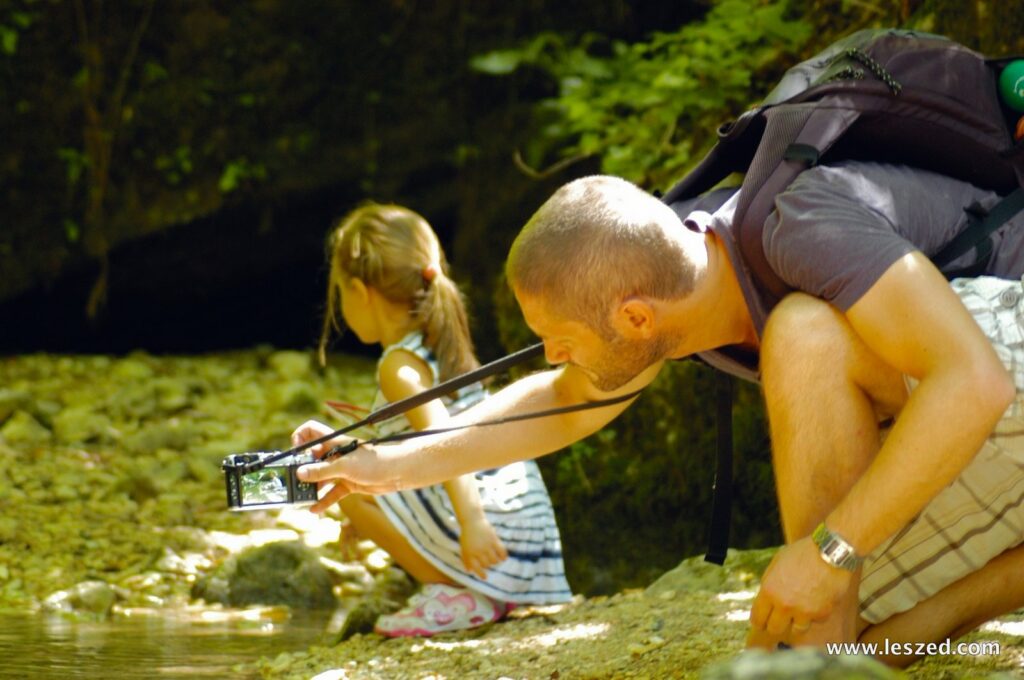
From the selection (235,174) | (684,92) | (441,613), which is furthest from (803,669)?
(235,174)

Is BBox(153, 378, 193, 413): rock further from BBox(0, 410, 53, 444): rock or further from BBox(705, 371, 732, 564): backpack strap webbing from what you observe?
BBox(705, 371, 732, 564): backpack strap webbing

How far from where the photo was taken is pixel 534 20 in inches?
272

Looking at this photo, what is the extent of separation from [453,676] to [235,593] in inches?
64.1

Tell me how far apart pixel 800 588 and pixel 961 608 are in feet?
1.72

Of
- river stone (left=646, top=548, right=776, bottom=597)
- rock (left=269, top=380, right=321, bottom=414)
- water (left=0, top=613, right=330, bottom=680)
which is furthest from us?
rock (left=269, top=380, right=321, bottom=414)

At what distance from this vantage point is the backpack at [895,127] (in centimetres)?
238

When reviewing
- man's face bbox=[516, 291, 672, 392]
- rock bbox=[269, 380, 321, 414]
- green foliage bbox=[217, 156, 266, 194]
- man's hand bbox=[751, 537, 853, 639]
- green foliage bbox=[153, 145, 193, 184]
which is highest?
green foliage bbox=[153, 145, 193, 184]

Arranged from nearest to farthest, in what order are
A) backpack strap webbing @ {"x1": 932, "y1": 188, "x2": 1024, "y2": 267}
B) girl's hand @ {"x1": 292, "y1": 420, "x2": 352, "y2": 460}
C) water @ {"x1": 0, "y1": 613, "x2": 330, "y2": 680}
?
backpack strap webbing @ {"x1": 932, "y1": 188, "x2": 1024, "y2": 267} → girl's hand @ {"x1": 292, "y1": 420, "x2": 352, "y2": 460} → water @ {"x1": 0, "y1": 613, "x2": 330, "y2": 680}

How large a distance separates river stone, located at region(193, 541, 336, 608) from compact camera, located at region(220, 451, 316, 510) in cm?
173

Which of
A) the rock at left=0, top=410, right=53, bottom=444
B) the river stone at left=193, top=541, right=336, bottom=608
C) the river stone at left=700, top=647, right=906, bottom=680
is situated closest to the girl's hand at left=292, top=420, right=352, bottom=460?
the river stone at left=700, top=647, right=906, bottom=680

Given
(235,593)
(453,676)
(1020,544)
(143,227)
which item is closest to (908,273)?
(1020,544)

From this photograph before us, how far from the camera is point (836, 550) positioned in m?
2.13

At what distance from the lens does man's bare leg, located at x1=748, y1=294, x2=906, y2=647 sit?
2.23 meters

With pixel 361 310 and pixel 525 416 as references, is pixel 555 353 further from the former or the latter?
pixel 361 310
